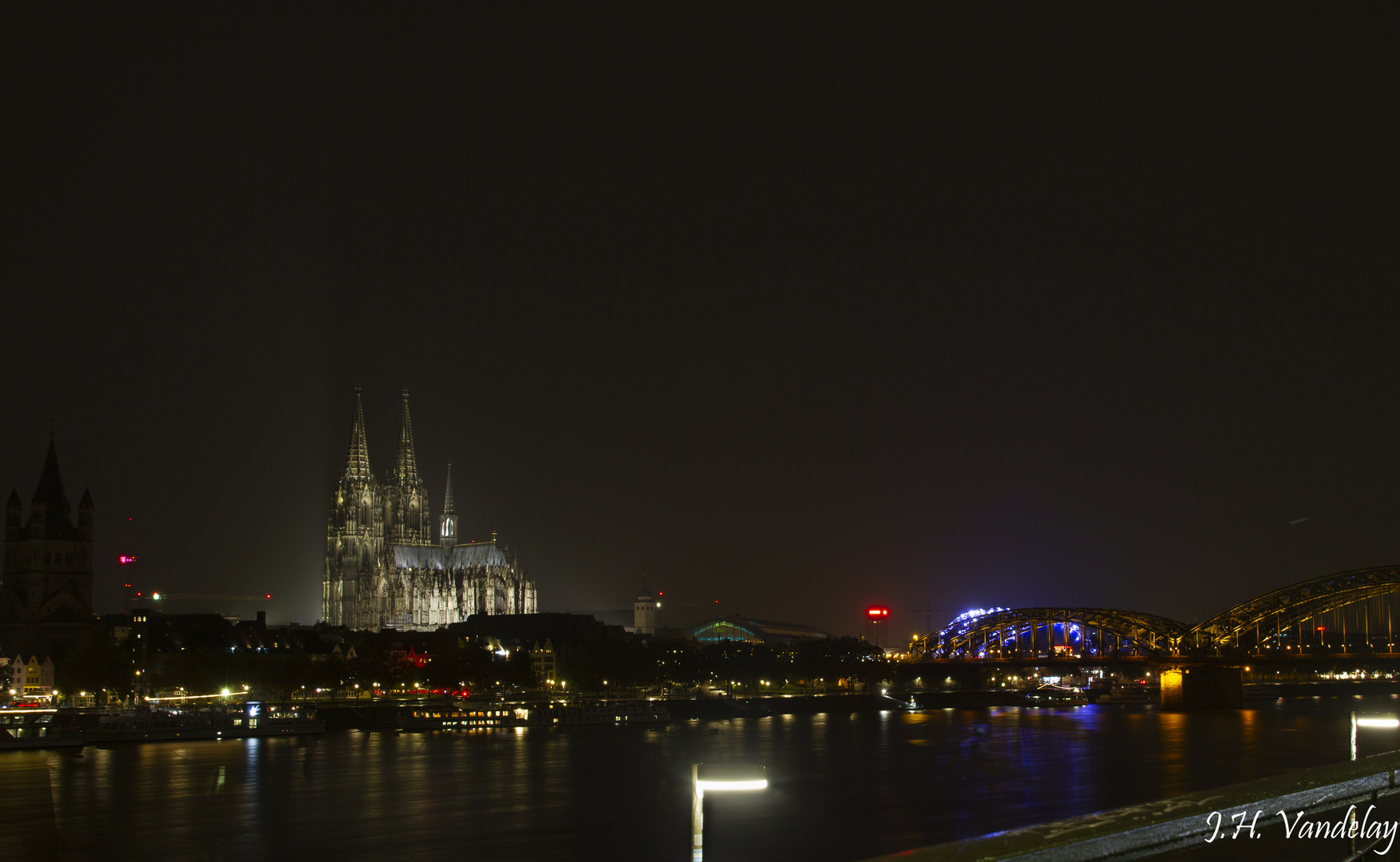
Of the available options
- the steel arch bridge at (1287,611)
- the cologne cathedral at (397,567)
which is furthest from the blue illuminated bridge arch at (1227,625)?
the cologne cathedral at (397,567)

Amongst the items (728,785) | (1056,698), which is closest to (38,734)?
(728,785)

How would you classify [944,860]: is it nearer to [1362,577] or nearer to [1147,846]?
[1147,846]

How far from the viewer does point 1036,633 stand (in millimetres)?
115562

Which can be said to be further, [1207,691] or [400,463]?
[400,463]

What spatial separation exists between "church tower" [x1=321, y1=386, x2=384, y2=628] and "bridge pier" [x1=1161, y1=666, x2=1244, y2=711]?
89911 mm

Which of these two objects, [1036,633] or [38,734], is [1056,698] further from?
[38,734]

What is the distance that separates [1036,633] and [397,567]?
75536mm

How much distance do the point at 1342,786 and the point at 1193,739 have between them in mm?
60407

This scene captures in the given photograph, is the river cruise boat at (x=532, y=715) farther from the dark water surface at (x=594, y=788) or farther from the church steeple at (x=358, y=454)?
the church steeple at (x=358, y=454)

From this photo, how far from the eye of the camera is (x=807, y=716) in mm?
84875

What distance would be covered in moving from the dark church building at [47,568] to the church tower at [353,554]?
40551 millimetres

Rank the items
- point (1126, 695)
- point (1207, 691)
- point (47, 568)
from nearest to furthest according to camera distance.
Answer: point (1207, 691) < point (47, 568) < point (1126, 695)

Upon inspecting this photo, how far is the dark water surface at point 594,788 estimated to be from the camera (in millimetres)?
31031

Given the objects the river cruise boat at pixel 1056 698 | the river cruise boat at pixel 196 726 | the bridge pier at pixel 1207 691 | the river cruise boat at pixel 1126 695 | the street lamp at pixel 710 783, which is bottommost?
the river cruise boat at pixel 1126 695
